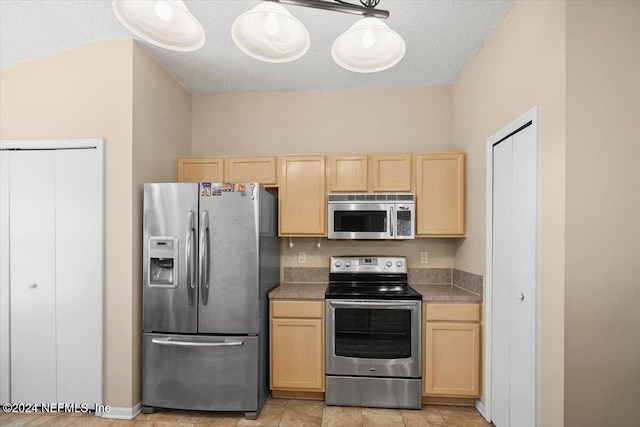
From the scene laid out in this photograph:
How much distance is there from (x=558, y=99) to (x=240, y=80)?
107 inches

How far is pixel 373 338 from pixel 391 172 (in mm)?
1468

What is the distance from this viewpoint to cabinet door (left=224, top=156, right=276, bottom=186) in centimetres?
338

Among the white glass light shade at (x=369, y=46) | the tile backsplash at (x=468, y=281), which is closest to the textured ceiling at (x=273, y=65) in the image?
the white glass light shade at (x=369, y=46)

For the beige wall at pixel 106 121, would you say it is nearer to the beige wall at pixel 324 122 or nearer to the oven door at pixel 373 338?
the beige wall at pixel 324 122

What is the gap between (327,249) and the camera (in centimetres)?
365

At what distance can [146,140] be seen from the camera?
2.91 m

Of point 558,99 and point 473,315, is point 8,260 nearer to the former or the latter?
point 473,315

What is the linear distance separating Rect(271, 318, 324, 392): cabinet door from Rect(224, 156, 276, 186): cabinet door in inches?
51.1

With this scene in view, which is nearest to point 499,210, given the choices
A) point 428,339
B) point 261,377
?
point 428,339

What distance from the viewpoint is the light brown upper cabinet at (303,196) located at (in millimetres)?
3324

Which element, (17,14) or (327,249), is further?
(327,249)

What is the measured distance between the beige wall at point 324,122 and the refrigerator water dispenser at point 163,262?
1395 mm

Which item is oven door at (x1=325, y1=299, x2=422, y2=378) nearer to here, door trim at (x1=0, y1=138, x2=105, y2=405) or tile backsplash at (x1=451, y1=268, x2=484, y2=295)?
tile backsplash at (x1=451, y1=268, x2=484, y2=295)

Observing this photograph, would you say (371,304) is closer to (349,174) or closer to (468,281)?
(468,281)
